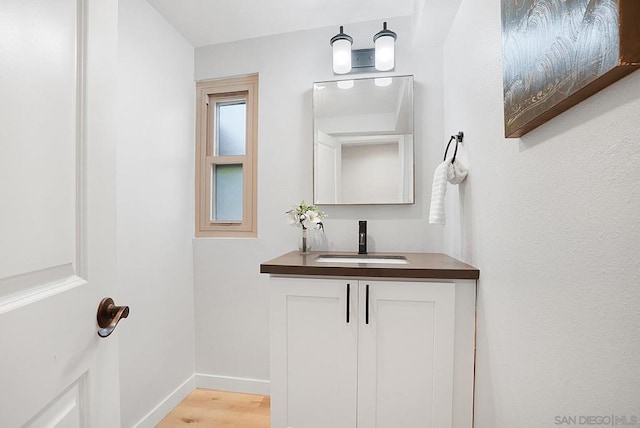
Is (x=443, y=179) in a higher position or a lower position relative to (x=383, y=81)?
lower

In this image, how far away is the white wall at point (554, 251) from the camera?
A: 478mm

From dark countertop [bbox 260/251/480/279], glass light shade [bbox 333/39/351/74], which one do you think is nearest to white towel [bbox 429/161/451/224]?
dark countertop [bbox 260/251/480/279]

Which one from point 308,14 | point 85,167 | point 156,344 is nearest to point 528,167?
point 85,167

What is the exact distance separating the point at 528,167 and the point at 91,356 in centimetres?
115

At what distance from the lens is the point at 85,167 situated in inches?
24.6

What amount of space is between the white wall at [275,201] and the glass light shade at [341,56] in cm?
9

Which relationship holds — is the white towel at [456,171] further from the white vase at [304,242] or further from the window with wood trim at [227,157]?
the window with wood trim at [227,157]

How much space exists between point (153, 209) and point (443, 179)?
5.43ft

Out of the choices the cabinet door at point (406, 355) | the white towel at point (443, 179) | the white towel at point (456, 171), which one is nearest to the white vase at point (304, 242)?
the cabinet door at point (406, 355)

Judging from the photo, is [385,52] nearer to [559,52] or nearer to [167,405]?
[559,52]

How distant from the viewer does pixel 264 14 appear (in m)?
1.86

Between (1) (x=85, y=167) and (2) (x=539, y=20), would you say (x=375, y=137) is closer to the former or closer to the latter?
(2) (x=539, y=20)

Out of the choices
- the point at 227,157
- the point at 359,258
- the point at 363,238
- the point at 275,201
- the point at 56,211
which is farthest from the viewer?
the point at 227,157

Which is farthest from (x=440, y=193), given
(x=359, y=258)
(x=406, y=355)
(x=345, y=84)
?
(x=345, y=84)
